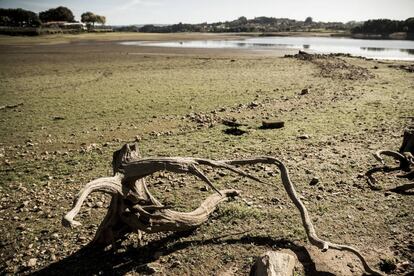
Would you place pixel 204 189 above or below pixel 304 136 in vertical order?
below

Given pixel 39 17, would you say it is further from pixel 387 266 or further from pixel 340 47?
pixel 387 266

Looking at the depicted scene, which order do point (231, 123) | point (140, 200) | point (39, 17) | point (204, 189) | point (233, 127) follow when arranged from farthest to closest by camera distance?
point (39, 17)
point (231, 123)
point (233, 127)
point (204, 189)
point (140, 200)

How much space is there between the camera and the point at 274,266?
5102mm

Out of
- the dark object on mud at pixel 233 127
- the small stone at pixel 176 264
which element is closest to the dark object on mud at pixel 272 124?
the dark object on mud at pixel 233 127

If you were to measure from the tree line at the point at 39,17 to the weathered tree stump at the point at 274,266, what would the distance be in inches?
5552

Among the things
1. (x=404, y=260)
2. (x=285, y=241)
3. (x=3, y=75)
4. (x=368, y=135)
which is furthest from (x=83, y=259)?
(x=3, y=75)

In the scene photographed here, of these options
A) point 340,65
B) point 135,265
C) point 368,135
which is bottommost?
point 135,265

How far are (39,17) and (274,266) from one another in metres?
165

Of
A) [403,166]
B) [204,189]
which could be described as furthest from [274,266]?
[403,166]

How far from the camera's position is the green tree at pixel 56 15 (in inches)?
5676

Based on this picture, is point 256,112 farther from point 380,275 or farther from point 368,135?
point 380,275

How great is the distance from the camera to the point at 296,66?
3262cm

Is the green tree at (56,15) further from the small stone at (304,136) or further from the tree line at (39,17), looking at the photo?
the small stone at (304,136)

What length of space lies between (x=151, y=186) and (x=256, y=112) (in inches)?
333
